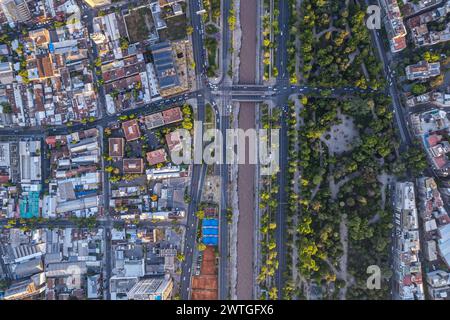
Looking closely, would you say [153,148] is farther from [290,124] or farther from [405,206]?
[405,206]

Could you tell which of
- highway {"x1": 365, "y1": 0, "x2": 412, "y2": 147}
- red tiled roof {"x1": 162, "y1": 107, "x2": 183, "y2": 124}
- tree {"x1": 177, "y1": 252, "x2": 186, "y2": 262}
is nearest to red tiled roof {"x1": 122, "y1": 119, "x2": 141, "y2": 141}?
red tiled roof {"x1": 162, "y1": 107, "x2": 183, "y2": 124}

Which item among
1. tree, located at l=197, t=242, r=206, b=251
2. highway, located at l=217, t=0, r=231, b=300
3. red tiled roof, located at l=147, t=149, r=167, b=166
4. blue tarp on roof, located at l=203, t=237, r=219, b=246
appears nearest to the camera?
tree, located at l=197, t=242, r=206, b=251

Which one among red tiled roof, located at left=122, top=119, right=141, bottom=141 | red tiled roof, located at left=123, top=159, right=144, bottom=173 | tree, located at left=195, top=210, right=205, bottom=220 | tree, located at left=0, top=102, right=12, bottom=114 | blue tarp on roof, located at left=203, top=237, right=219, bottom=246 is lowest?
blue tarp on roof, located at left=203, top=237, right=219, bottom=246

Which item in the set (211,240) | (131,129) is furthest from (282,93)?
(211,240)

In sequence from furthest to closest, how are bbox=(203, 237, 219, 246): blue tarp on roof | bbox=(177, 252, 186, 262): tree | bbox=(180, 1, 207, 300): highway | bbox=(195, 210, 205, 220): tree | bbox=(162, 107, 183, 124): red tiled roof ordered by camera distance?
bbox=(180, 1, 207, 300): highway → bbox=(203, 237, 219, 246): blue tarp on roof → bbox=(162, 107, 183, 124): red tiled roof → bbox=(177, 252, 186, 262): tree → bbox=(195, 210, 205, 220): tree

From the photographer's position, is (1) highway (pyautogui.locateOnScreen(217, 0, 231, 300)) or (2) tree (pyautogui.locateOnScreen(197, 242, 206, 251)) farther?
(1) highway (pyautogui.locateOnScreen(217, 0, 231, 300))

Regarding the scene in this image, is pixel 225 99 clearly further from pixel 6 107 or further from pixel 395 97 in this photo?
pixel 6 107

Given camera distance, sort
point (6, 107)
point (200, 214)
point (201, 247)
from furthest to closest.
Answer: point (6, 107)
point (200, 214)
point (201, 247)

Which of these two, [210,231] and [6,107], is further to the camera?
[6,107]

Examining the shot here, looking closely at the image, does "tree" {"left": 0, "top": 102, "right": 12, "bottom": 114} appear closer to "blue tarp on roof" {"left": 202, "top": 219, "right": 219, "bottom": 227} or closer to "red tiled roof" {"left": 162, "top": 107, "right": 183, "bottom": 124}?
"red tiled roof" {"left": 162, "top": 107, "right": 183, "bottom": 124}

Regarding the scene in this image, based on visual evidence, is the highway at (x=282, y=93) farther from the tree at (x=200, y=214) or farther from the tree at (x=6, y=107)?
the tree at (x=6, y=107)
